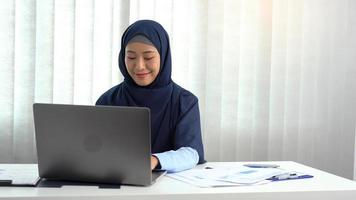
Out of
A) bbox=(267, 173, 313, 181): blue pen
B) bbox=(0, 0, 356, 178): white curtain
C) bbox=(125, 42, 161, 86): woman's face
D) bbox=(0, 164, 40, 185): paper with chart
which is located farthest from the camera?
bbox=(0, 0, 356, 178): white curtain

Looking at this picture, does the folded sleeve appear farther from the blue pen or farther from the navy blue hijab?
the blue pen

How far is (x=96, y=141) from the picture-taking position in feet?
4.25

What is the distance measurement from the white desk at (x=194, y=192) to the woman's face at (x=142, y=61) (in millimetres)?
504

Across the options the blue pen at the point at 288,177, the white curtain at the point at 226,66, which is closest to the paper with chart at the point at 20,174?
the blue pen at the point at 288,177

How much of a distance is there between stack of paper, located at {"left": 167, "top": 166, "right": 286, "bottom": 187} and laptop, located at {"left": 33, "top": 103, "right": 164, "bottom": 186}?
17cm

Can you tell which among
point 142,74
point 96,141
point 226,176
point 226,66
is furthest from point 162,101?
point 226,66

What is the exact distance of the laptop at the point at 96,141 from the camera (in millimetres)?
1280

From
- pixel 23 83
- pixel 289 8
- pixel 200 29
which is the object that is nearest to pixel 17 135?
pixel 23 83

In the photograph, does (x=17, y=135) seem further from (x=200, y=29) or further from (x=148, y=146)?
(x=148, y=146)

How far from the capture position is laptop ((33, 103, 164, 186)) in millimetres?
1280

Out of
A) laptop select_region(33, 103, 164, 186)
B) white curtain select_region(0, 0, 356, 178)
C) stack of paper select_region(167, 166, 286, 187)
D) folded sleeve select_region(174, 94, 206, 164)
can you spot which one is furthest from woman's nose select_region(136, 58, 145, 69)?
white curtain select_region(0, 0, 356, 178)

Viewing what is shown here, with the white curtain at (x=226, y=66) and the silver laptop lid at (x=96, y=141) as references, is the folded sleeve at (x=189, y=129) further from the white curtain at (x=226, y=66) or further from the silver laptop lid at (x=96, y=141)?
the white curtain at (x=226, y=66)

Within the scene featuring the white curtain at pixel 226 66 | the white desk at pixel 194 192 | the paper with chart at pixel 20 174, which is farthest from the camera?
the white curtain at pixel 226 66

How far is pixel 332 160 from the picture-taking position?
309 cm
